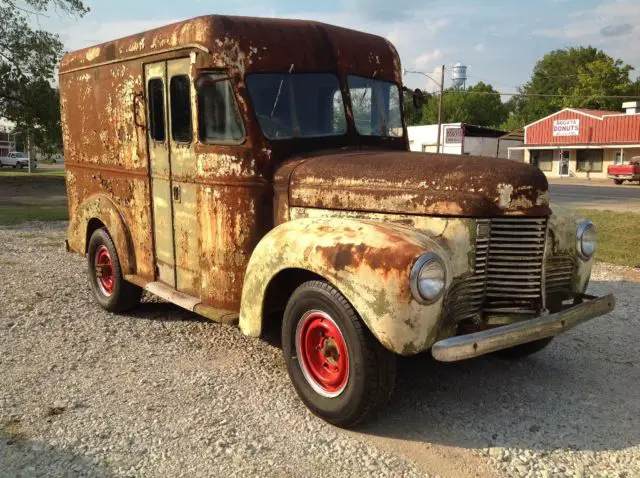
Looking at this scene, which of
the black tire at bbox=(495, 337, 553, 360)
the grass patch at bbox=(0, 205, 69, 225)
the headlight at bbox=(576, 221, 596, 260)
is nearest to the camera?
the headlight at bbox=(576, 221, 596, 260)

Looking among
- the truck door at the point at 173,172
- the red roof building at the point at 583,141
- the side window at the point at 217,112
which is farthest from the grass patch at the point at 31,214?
the red roof building at the point at 583,141

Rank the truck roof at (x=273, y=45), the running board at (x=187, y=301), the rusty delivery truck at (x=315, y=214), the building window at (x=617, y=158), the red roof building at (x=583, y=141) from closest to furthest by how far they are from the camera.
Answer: the rusty delivery truck at (x=315, y=214) → the truck roof at (x=273, y=45) → the running board at (x=187, y=301) → the red roof building at (x=583, y=141) → the building window at (x=617, y=158)

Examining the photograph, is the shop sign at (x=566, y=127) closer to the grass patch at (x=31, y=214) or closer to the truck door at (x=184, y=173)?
→ the grass patch at (x=31, y=214)

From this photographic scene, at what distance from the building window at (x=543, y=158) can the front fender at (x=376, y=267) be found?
44.1 m

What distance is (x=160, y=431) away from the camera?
3.67 meters

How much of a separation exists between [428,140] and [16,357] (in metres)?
47.3

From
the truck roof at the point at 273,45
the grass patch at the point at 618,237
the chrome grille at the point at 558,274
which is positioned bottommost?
the grass patch at the point at 618,237

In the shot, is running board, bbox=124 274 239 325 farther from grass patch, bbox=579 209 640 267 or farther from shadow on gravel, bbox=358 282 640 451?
grass patch, bbox=579 209 640 267

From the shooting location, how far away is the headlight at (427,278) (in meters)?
3.25

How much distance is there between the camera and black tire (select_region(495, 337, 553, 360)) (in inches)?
186

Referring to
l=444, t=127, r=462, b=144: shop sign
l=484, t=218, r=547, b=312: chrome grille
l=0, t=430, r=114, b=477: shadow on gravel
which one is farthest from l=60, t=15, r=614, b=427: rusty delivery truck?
l=444, t=127, r=462, b=144: shop sign

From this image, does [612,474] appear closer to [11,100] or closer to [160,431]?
[160,431]

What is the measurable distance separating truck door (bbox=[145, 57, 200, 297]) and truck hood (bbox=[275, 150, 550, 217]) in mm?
968

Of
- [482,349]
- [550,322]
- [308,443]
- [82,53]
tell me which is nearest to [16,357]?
[308,443]
